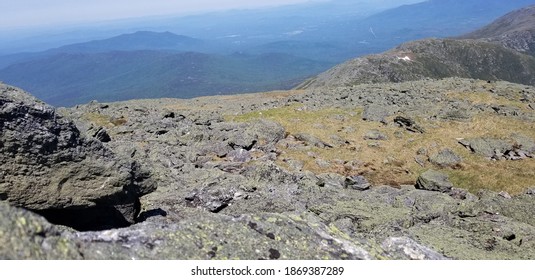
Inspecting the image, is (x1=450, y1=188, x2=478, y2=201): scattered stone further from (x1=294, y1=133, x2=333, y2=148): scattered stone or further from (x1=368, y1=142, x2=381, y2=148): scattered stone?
(x1=294, y1=133, x2=333, y2=148): scattered stone

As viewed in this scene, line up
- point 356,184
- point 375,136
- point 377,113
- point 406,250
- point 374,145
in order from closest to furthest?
point 406,250
point 356,184
point 374,145
point 375,136
point 377,113

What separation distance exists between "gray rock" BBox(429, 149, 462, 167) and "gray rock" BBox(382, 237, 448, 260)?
990 inches

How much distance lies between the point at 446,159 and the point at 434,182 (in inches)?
303

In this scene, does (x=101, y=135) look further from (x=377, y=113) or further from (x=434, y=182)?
(x=377, y=113)

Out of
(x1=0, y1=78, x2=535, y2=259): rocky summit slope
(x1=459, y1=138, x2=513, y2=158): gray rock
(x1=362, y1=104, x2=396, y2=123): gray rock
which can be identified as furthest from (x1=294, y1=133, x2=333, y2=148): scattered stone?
(x1=459, y1=138, x2=513, y2=158): gray rock

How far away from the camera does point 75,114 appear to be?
48.5 metres

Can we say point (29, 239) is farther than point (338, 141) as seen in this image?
No

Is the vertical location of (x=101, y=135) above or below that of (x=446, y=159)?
above

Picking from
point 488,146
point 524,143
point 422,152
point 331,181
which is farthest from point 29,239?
point 524,143

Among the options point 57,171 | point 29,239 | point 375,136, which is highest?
point 29,239

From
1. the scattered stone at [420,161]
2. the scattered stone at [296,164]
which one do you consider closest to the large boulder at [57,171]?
the scattered stone at [296,164]

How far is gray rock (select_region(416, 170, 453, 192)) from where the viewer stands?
28406 mm

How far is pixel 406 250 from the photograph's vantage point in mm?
11867

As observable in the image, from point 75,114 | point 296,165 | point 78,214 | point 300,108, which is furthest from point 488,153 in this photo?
point 75,114
